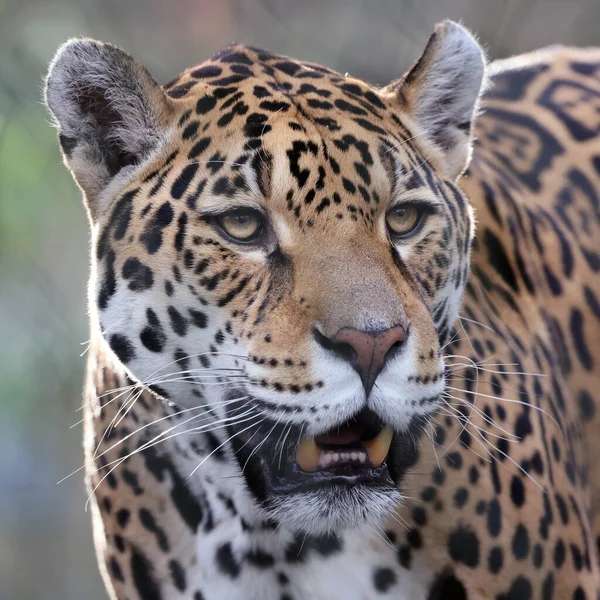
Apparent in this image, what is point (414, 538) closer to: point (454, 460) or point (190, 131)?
point (454, 460)

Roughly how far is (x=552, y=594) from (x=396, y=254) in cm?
102

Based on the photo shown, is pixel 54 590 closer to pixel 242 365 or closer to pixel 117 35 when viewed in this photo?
pixel 117 35

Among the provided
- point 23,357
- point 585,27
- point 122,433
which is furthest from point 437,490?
point 585,27

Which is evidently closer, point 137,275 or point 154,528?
point 137,275

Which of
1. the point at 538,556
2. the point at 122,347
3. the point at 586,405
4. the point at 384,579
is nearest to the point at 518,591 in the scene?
the point at 538,556

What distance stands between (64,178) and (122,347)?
299 centimetres

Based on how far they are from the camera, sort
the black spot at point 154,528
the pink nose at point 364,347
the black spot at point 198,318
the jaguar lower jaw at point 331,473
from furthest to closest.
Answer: the black spot at point 154,528, the black spot at point 198,318, the jaguar lower jaw at point 331,473, the pink nose at point 364,347

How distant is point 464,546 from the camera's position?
109 inches

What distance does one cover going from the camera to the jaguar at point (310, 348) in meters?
2.41

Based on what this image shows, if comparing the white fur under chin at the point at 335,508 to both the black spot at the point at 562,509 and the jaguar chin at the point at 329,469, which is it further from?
the black spot at the point at 562,509

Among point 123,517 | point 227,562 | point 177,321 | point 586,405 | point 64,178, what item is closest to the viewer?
point 177,321

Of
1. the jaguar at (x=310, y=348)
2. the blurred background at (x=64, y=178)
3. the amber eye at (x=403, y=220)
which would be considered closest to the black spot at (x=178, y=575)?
the jaguar at (x=310, y=348)

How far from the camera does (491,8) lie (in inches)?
218

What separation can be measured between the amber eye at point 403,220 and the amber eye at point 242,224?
1.10 feet
